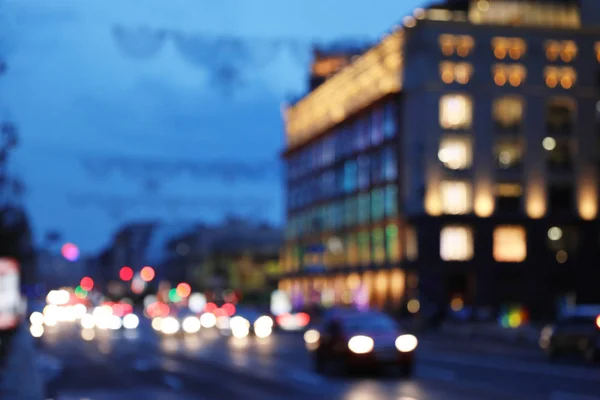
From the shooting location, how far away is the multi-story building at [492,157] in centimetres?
7844

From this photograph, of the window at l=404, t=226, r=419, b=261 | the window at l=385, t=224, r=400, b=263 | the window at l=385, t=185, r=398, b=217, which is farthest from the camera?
the window at l=385, t=185, r=398, b=217

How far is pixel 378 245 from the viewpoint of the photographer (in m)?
85.3

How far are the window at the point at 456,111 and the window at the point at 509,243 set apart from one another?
7.58m

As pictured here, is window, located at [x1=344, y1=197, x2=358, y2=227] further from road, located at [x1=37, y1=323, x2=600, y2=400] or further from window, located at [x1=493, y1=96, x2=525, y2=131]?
road, located at [x1=37, y1=323, x2=600, y2=400]

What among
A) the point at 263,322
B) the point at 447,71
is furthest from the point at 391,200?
the point at 263,322

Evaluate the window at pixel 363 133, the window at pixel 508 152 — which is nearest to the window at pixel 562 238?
the window at pixel 508 152

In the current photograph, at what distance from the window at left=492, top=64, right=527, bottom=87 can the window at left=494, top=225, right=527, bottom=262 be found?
9994 mm

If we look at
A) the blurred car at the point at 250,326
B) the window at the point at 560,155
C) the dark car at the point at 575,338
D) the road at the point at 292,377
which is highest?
the window at the point at 560,155

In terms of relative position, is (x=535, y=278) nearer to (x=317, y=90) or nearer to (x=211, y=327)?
(x=211, y=327)

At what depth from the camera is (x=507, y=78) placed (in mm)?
80062

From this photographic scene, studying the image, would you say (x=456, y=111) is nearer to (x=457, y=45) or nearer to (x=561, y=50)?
(x=457, y=45)

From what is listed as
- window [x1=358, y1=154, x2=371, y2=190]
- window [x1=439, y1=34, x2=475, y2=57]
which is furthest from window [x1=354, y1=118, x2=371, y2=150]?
window [x1=439, y1=34, x2=475, y2=57]

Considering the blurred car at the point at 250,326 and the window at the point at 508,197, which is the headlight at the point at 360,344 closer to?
the blurred car at the point at 250,326

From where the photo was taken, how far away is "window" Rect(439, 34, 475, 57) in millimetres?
79062
